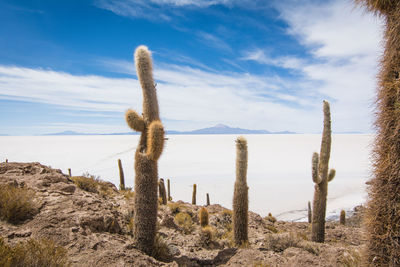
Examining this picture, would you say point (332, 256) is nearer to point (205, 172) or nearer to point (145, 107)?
point (145, 107)

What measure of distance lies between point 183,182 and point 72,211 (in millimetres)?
23523

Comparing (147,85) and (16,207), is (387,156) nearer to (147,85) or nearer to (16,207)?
Result: (147,85)

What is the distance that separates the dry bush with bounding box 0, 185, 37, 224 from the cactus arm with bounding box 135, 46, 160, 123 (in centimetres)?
329

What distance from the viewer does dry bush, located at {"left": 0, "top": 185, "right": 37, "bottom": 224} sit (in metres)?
4.92

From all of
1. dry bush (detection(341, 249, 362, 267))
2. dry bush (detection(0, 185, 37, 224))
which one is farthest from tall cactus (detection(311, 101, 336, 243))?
dry bush (detection(0, 185, 37, 224))

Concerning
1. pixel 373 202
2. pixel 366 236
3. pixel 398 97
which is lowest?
pixel 366 236

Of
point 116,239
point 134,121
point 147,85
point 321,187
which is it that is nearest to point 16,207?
point 116,239

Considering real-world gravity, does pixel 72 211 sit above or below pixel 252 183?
above

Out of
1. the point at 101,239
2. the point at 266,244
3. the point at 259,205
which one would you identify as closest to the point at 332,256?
the point at 266,244

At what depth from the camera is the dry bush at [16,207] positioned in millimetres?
4922

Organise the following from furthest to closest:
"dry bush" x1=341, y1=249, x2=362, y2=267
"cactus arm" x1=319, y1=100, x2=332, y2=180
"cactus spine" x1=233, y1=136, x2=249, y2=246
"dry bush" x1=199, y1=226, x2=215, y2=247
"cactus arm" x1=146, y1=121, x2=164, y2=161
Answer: "cactus arm" x1=319, y1=100, x2=332, y2=180 < "dry bush" x1=199, y1=226, x2=215, y2=247 < "cactus spine" x1=233, y1=136, x2=249, y2=246 < "cactus arm" x1=146, y1=121, x2=164, y2=161 < "dry bush" x1=341, y1=249, x2=362, y2=267

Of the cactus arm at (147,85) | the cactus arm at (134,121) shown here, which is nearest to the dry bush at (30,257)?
the cactus arm at (134,121)

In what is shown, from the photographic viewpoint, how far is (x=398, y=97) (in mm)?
2854

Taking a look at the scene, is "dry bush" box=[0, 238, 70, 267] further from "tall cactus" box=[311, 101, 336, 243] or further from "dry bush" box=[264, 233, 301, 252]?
"tall cactus" box=[311, 101, 336, 243]
